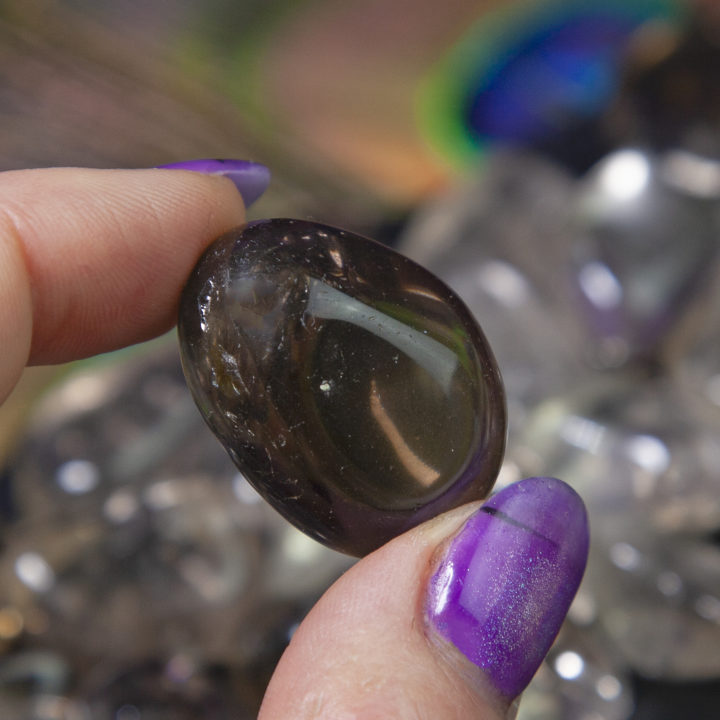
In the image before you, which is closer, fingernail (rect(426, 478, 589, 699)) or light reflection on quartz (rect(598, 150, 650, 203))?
fingernail (rect(426, 478, 589, 699))

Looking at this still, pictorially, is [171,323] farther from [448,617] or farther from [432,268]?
[432,268]

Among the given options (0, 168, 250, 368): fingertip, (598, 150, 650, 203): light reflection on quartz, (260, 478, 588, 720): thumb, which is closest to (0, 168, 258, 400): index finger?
(0, 168, 250, 368): fingertip

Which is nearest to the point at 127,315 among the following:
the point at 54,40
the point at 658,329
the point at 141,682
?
the point at 141,682

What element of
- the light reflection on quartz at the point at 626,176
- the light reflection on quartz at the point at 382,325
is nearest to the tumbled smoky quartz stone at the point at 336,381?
the light reflection on quartz at the point at 382,325

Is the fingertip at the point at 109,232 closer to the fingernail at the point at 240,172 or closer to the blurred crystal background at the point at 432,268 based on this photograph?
the fingernail at the point at 240,172

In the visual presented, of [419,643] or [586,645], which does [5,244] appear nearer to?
[419,643]

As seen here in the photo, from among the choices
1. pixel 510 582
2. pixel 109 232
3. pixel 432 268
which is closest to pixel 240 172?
pixel 109 232

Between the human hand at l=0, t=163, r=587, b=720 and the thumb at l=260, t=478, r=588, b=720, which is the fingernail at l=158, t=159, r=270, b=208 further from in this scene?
the thumb at l=260, t=478, r=588, b=720

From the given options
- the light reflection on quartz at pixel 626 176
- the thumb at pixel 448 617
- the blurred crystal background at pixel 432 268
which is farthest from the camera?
the light reflection on quartz at pixel 626 176
